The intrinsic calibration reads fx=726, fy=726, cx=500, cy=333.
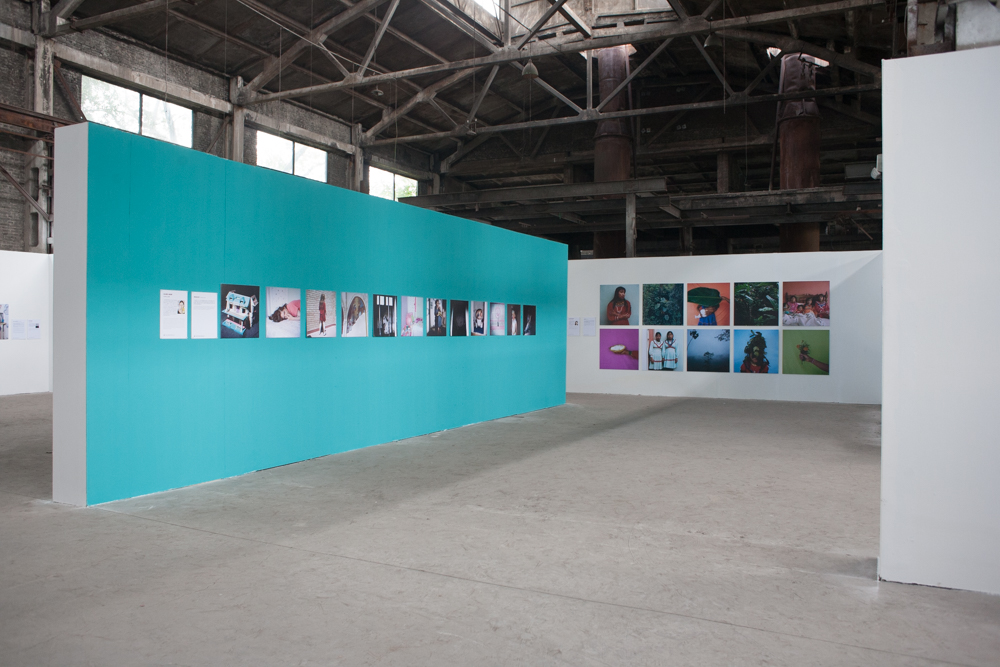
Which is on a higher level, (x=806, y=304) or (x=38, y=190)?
(x=38, y=190)

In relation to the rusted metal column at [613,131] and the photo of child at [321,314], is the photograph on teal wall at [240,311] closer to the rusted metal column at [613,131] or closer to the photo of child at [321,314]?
the photo of child at [321,314]

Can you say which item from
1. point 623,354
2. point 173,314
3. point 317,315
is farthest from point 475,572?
point 623,354

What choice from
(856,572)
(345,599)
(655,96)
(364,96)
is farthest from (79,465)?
(655,96)

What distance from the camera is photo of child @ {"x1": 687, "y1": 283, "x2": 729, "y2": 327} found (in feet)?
54.9

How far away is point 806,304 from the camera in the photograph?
16.2m

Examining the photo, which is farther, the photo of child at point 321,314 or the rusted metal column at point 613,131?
the rusted metal column at point 613,131

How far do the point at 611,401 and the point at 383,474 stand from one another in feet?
29.0

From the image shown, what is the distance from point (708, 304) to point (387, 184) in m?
14.4

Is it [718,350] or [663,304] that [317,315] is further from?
[718,350]

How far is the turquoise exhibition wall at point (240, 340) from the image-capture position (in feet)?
21.7

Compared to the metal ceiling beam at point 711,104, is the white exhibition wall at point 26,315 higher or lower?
lower

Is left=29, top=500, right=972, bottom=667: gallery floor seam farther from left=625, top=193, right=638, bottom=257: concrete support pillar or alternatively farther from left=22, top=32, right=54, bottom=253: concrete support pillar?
left=625, top=193, right=638, bottom=257: concrete support pillar

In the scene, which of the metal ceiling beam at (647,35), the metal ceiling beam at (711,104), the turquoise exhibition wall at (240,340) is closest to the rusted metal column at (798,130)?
the metal ceiling beam at (711,104)

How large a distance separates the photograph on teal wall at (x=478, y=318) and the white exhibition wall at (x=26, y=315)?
10.6 m
